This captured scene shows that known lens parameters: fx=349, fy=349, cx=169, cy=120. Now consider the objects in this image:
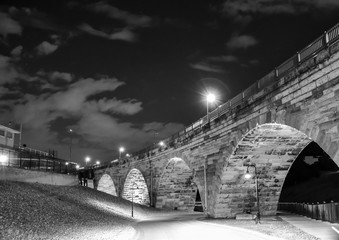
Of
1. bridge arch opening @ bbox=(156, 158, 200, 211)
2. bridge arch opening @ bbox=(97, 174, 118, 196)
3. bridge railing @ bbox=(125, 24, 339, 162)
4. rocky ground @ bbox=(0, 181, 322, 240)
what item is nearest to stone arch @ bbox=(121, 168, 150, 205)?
bridge arch opening @ bbox=(156, 158, 200, 211)

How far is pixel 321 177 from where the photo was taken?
247 feet

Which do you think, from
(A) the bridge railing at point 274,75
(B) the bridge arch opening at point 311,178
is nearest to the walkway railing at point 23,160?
(A) the bridge railing at point 274,75

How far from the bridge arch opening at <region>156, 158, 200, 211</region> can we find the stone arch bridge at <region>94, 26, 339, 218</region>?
333 millimetres

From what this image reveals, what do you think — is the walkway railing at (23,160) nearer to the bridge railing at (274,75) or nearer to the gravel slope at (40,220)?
the gravel slope at (40,220)

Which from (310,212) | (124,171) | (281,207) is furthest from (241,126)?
(124,171)

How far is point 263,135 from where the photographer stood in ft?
79.6

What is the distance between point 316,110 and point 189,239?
29.0ft

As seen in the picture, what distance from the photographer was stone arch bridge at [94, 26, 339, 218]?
599 inches

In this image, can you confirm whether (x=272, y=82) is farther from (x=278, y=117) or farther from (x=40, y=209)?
(x=40, y=209)

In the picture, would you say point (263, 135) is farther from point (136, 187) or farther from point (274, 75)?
point (136, 187)

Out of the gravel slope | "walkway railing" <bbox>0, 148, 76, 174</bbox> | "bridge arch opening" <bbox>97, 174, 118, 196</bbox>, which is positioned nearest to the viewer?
the gravel slope

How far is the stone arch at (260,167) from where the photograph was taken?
24703 millimetres

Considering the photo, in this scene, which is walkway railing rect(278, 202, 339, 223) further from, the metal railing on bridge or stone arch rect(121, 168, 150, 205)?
stone arch rect(121, 168, 150, 205)

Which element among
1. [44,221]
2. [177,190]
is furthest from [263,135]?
[177,190]
